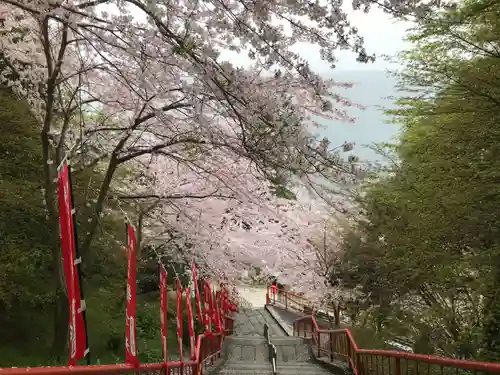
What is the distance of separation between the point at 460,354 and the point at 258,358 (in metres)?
7.80

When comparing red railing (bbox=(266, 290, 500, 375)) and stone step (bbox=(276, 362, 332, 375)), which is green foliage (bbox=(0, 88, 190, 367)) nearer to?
stone step (bbox=(276, 362, 332, 375))

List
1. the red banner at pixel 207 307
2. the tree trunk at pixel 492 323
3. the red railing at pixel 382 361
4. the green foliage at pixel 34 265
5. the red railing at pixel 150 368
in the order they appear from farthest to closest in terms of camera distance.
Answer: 1. the red banner at pixel 207 307
2. the green foliage at pixel 34 265
3. the tree trunk at pixel 492 323
4. the red railing at pixel 382 361
5. the red railing at pixel 150 368

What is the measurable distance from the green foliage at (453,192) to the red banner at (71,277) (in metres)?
3.47

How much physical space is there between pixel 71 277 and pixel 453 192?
5.34 meters

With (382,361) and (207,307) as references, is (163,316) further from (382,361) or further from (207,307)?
(207,307)

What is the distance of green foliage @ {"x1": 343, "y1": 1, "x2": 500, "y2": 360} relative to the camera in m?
6.45

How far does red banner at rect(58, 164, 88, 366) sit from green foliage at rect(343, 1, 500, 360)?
3.47 m

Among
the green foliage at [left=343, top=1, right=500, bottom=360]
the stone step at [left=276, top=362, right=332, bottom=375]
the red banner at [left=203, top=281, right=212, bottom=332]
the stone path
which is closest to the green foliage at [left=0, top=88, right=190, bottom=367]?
the red banner at [left=203, top=281, right=212, bottom=332]

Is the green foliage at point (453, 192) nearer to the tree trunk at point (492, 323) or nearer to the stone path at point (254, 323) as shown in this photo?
the tree trunk at point (492, 323)

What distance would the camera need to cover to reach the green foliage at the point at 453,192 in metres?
6.45

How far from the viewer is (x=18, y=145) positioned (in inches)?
421

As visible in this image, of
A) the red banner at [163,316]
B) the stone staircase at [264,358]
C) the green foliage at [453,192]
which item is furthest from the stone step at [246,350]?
the red banner at [163,316]

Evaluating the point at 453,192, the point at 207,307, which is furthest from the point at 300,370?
the point at 453,192

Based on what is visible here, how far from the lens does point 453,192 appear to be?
7.07 m
